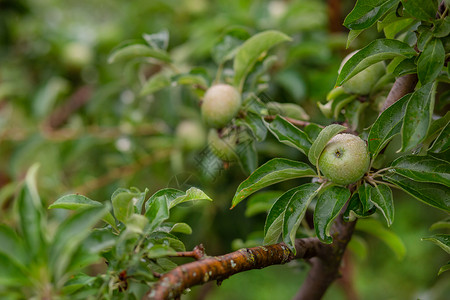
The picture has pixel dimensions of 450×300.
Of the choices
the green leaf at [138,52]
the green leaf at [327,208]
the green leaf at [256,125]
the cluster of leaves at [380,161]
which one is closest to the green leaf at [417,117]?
the cluster of leaves at [380,161]

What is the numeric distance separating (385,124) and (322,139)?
8 cm

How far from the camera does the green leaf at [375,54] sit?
584 mm

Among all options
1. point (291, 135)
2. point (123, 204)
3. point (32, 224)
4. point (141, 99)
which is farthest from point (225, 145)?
point (141, 99)

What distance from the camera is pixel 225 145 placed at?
817 millimetres

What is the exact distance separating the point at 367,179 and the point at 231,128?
273mm

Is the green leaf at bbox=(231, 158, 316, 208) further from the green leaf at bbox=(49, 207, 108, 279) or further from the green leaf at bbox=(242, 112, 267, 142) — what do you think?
the green leaf at bbox=(49, 207, 108, 279)

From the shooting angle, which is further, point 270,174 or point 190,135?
point 190,135

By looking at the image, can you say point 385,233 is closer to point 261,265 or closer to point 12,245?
point 261,265

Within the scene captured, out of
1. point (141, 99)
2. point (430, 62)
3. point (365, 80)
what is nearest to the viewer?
point (430, 62)

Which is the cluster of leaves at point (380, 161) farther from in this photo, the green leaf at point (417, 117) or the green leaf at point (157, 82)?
the green leaf at point (157, 82)

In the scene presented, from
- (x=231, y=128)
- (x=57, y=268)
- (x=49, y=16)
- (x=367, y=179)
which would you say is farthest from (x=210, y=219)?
(x=49, y=16)

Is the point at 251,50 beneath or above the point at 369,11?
beneath

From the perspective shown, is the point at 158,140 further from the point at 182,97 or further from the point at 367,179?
the point at 367,179

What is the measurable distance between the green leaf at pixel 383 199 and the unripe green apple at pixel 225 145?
0.28m
